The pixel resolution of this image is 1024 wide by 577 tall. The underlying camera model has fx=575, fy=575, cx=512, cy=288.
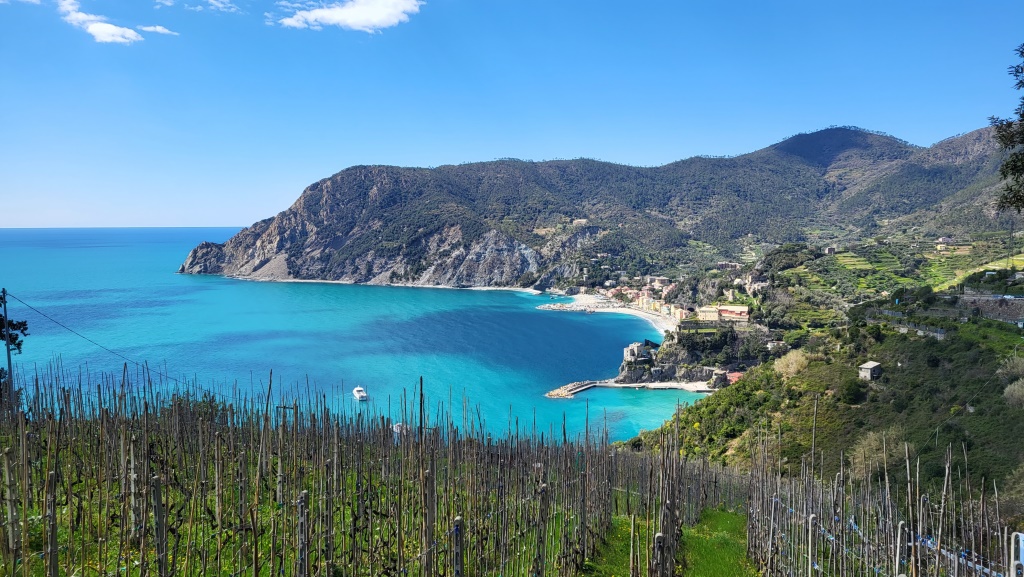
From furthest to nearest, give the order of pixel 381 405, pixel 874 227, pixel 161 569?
pixel 874 227
pixel 381 405
pixel 161 569

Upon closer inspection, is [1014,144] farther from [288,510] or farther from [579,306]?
[579,306]

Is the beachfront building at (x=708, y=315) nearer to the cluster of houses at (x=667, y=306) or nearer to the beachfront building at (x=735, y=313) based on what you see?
the cluster of houses at (x=667, y=306)

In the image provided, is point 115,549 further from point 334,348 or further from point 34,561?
point 334,348

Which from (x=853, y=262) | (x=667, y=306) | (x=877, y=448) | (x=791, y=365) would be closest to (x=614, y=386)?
(x=791, y=365)

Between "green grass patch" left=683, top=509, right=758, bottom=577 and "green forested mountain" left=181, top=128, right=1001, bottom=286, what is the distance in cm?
9874

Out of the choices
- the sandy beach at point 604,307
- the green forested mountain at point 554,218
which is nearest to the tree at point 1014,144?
the sandy beach at point 604,307

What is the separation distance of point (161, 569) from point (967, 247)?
8324 centimetres

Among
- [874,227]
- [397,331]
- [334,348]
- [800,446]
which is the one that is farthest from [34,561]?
[874,227]

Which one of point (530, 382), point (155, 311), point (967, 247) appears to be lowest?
point (530, 382)

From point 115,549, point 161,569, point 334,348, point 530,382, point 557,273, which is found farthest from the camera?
point 557,273

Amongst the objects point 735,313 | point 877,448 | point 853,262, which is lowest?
point 877,448

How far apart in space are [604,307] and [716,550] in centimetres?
8419

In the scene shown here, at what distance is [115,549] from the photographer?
6988 millimetres

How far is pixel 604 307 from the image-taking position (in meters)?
94.0
